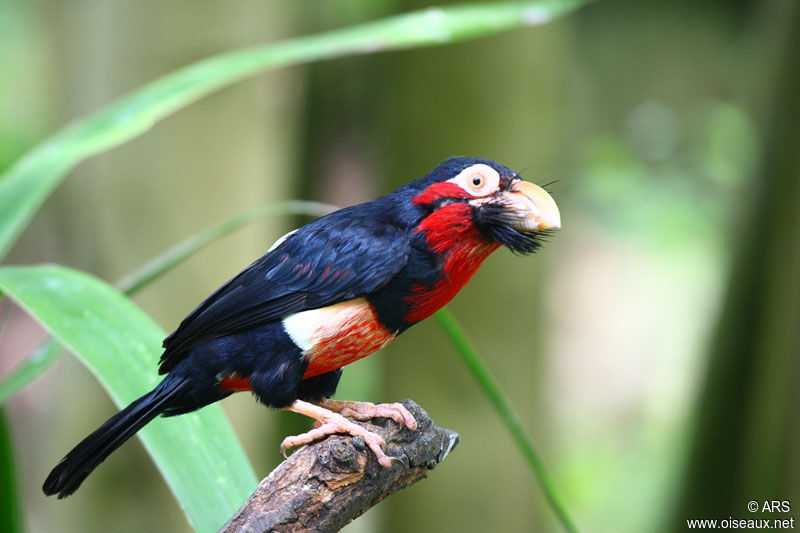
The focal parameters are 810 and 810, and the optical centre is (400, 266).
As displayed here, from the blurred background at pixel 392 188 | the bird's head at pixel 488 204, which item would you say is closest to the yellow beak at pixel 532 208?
the bird's head at pixel 488 204

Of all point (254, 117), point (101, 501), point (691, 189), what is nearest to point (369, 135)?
point (254, 117)

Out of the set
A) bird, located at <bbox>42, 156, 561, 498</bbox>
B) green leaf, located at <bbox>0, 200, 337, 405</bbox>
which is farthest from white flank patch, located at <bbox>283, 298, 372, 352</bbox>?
green leaf, located at <bbox>0, 200, 337, 405</bbox>

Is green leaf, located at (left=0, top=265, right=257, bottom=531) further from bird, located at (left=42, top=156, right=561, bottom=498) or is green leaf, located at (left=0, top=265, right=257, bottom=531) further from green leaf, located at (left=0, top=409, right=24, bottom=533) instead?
green leaf, located at (left=0, top=409, right=24, bottom=533)

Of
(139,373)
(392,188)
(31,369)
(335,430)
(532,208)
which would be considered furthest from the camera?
(392,188)

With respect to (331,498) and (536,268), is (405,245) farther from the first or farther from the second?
(536,268)

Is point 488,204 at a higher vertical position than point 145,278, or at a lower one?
lower

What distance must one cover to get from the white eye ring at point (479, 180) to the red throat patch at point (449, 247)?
0.03m

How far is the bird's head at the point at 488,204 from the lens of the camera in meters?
1.13

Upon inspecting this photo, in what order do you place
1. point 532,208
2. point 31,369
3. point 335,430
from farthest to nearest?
point 31,369
point 335,430
point 532,208

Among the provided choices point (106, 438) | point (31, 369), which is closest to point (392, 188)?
point (31, 369)

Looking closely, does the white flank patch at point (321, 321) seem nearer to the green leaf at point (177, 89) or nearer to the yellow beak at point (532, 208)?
the yellow beak at point (532, 208)

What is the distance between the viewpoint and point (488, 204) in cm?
117

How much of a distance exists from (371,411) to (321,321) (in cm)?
23

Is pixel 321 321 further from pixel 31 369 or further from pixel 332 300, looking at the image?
pixel 31 369
